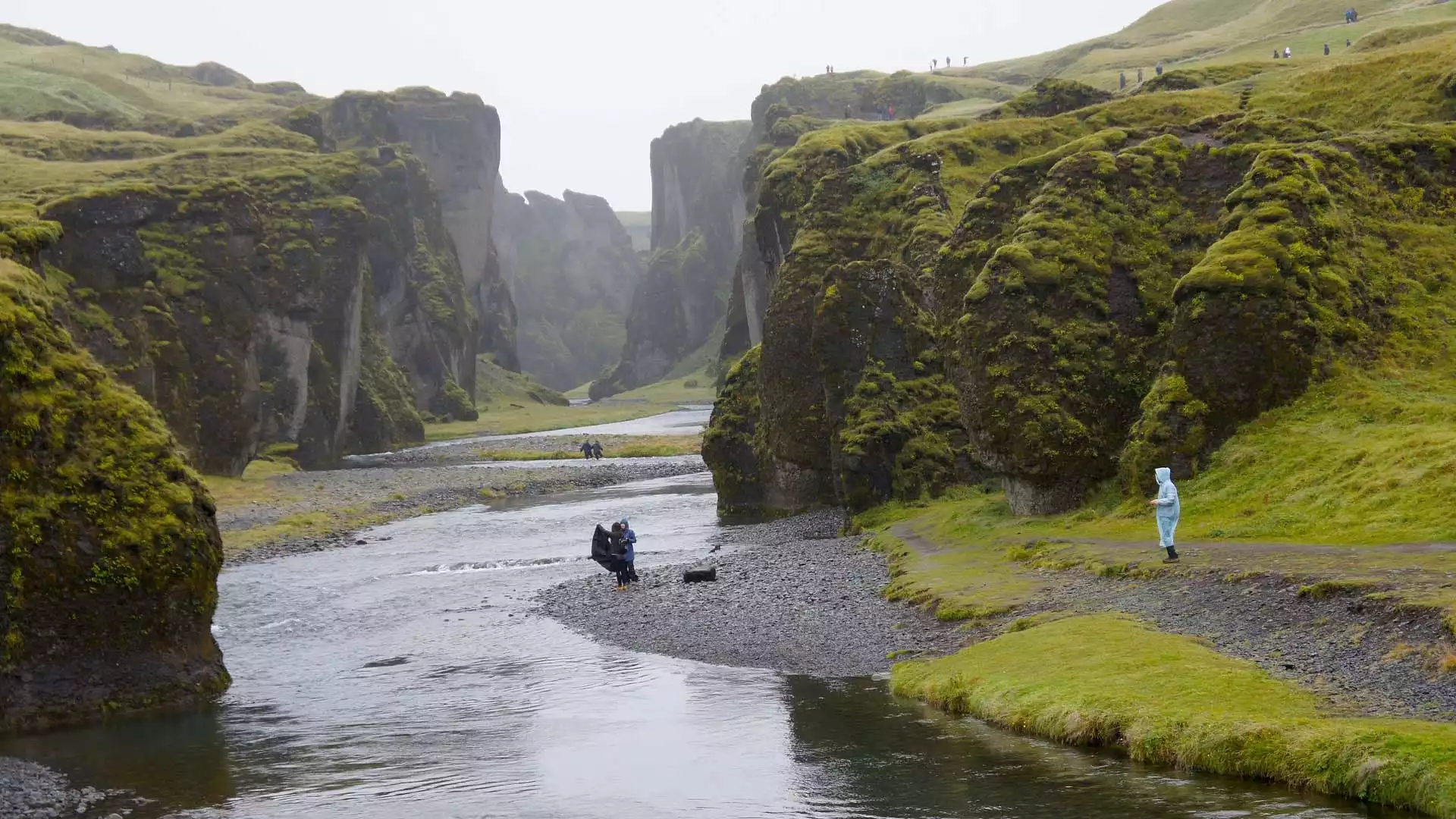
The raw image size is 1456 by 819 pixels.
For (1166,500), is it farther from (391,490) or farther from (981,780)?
(391,490)

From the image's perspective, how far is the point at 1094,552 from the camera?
125 feet

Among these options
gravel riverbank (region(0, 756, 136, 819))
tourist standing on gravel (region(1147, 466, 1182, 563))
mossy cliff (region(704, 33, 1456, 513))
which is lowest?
gravel riverbank (region(0, 756, 136, 819))

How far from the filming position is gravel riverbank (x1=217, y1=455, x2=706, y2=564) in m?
71.8

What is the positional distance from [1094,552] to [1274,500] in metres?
5.26

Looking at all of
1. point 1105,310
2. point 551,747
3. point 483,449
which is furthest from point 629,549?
point 483,449

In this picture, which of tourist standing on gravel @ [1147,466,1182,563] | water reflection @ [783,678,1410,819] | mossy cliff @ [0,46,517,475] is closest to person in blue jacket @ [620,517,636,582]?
tourist standing on gravel @ [1147,466,1182,563]

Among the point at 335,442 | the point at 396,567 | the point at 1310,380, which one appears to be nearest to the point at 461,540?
the point at 396,567

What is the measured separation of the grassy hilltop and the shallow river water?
1.63 metres

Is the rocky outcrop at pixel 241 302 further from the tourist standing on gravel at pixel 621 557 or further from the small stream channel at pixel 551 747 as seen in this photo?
the small stream channel at pixel 551 747

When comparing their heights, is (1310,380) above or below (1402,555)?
above

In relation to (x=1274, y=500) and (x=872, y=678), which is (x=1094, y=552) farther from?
(x=872, y=678)

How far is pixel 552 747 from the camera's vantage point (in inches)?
1056

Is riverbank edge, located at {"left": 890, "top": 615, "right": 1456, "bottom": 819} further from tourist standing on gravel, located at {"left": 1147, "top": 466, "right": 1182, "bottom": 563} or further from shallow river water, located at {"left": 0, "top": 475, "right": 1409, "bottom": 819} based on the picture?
tourist standing on gravel, located at {"left": 1147, "top": 466, "right": 1182, "bottom": 563}

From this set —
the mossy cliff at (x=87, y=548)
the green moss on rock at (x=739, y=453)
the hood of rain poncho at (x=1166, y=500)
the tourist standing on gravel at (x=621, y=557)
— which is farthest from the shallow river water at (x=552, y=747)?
the green moss on rock at (x=739, y=453)
